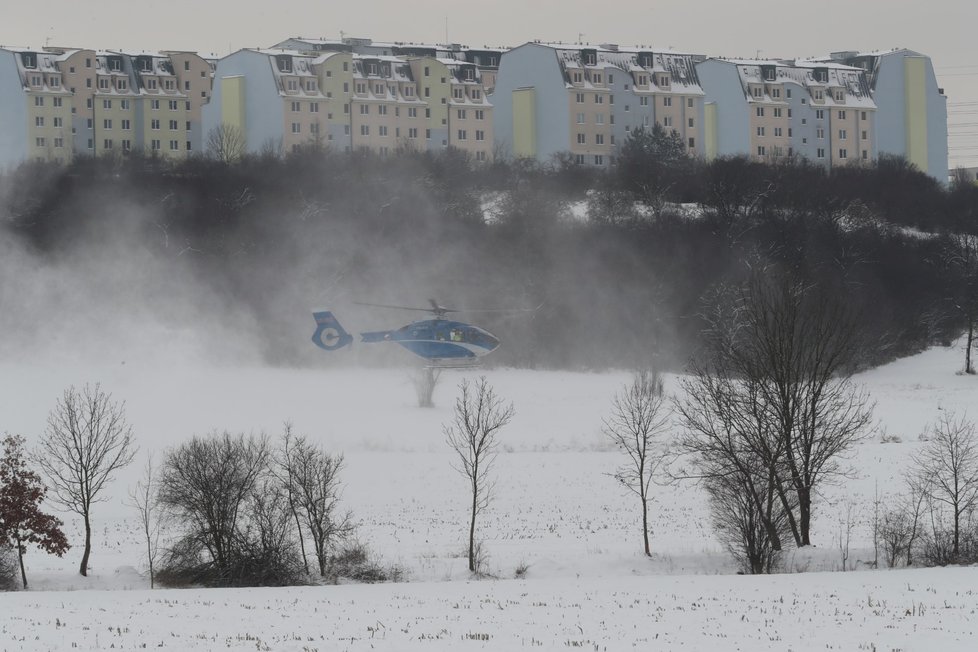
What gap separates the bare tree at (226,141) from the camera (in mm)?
115500

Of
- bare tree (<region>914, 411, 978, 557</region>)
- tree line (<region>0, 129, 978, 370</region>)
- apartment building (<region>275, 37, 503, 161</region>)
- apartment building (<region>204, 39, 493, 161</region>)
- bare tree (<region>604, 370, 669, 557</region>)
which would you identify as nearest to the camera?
bare tree (<region>914, 411, 978, 557</region>)

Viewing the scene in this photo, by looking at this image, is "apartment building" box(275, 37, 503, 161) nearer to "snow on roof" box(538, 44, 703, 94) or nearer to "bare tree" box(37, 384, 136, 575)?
"snow on roof" box(538, 44, 703, 94)

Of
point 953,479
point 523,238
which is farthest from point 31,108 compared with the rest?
point 953,479

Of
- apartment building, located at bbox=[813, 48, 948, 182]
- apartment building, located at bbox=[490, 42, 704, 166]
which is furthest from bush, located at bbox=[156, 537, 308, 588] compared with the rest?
apartment building, located at bbox=[813, 48, 948, 182]

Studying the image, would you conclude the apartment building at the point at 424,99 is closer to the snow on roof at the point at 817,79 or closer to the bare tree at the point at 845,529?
the snow on roof at the point at 817,79

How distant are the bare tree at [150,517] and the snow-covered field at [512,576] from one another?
507mm

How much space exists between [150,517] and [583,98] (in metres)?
82.2

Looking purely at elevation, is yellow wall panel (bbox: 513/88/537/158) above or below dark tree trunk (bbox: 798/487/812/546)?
above

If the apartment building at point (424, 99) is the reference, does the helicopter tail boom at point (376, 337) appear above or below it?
below

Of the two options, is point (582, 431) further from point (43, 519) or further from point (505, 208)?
point (505, 208)

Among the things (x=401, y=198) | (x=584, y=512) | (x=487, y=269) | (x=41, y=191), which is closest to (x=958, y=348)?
(x=487, y=269)

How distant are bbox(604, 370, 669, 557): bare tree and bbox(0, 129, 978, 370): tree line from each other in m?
21.3

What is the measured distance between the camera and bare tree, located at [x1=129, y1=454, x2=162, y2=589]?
35656mm

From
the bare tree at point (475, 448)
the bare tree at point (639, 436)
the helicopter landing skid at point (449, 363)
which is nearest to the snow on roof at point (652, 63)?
the bare tree at point (639, 436)
